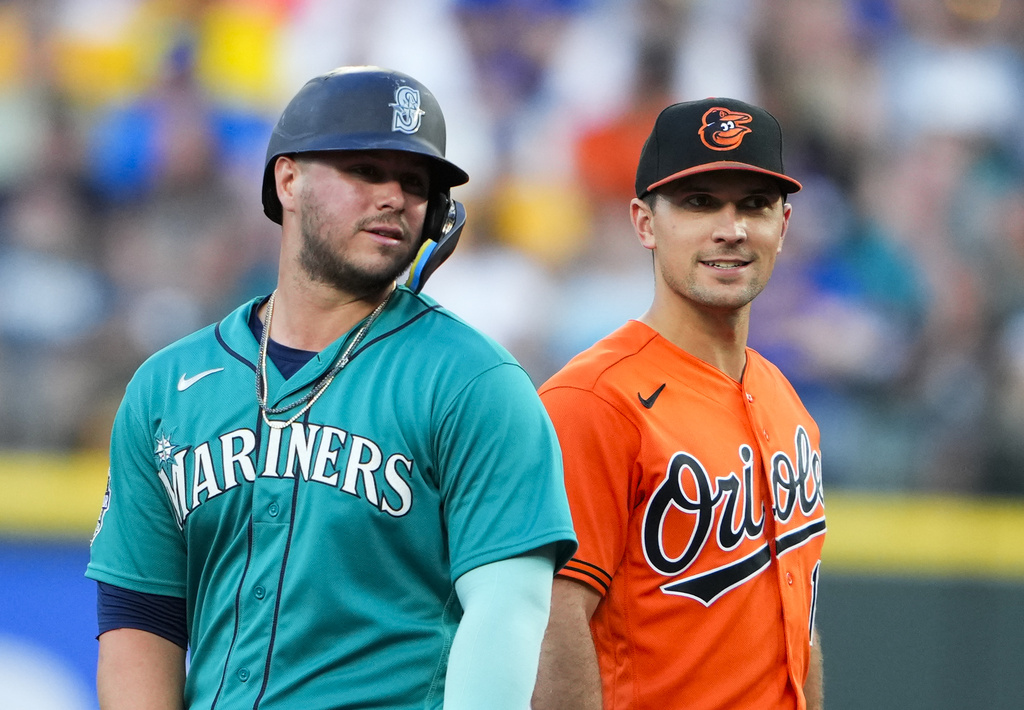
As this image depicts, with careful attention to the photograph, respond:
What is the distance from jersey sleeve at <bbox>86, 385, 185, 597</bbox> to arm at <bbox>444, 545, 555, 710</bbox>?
653mm

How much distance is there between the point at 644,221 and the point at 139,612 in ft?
5.00

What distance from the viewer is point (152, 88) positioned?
7.81 metres

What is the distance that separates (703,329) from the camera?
10.3ft

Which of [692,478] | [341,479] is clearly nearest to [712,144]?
[692,478]

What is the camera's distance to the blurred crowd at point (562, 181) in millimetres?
6406

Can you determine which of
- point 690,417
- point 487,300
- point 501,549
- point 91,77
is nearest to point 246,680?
point 501,549

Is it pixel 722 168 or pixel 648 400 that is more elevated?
pixel 722 168

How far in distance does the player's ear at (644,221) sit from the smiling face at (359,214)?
86 cm

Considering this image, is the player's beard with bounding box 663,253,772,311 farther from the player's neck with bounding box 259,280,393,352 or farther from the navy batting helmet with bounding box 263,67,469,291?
the player's neck with bounding box 259,280,393,352

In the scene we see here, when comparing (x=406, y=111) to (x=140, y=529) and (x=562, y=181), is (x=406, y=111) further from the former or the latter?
(x=562, y=181)

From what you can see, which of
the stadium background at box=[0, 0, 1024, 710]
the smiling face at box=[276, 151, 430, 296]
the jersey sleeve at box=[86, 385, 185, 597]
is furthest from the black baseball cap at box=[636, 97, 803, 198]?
the stadium background at box=[0, 0, 1024, 710]

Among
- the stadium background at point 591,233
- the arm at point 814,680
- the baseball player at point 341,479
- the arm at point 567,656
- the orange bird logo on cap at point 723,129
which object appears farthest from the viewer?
the stadium background at point 591,233

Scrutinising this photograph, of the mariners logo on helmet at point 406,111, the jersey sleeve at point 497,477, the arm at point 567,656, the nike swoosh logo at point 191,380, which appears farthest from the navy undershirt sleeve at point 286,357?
the arm at point 567,656

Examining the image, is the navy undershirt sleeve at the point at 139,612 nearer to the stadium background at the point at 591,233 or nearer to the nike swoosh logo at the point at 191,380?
the nike swoosh logo at the point at 191,380
